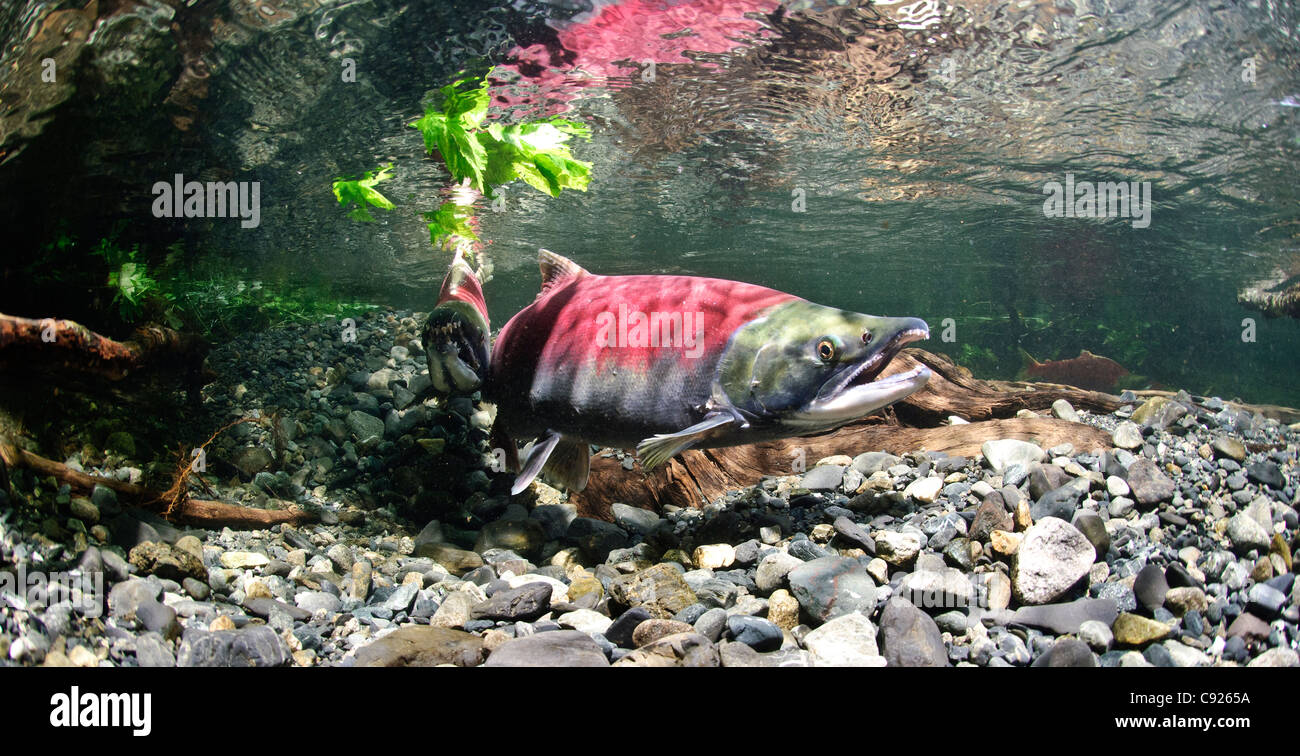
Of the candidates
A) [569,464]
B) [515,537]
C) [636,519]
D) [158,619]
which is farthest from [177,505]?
[636,519]

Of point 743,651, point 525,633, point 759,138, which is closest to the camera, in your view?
point 743,651

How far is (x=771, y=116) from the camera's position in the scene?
10992 millimetres

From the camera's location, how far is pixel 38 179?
230 inches

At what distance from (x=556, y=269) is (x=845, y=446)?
3.30m

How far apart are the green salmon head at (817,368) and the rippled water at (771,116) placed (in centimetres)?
318

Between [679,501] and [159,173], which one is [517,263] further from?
[679,501]

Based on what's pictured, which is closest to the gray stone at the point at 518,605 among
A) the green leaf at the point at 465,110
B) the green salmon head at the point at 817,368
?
the green salmon head at the point at 817,368

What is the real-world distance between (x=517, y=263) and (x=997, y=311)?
2132 inches

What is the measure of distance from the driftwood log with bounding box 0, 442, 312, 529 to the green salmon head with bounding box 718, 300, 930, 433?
4.13 m

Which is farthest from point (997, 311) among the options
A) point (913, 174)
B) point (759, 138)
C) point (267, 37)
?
point (267, 37)

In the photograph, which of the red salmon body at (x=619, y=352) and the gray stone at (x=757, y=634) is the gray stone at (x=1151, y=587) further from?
the red salmon body at (x=619, y=352)

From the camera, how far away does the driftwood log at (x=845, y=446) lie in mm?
5367

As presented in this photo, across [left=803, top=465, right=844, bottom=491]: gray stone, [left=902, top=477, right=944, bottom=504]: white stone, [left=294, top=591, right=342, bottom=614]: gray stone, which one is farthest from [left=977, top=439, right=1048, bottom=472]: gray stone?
[left=294, top=591, right=342, bottom=614]: gray stone

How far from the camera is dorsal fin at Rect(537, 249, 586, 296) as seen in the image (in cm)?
461
